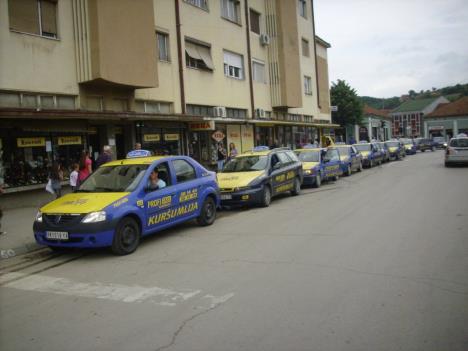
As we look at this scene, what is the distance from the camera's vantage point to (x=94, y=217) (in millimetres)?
7621

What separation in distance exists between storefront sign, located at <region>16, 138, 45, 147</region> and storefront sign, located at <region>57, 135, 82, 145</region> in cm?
64

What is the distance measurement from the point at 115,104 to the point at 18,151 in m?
4.32

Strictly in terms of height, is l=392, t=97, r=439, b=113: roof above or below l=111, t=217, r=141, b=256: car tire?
above

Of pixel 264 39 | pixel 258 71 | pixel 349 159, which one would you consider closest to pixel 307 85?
pixel 264 39

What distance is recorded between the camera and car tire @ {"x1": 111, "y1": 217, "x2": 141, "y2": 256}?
7.82 meters

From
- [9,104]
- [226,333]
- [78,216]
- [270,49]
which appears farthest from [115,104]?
[270,49]

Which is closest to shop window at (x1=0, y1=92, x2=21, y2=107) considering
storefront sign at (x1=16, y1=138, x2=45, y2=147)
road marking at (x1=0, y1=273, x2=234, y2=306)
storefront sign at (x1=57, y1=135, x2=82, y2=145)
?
storefront sign at (x1=16, y1=138, x2=45, y2=147)

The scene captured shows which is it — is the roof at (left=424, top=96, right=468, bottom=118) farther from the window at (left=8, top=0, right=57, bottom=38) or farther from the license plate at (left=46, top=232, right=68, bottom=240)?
the license plate at (left=46, top=232, right=68, bottom=240)

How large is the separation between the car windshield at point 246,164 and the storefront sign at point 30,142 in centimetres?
553

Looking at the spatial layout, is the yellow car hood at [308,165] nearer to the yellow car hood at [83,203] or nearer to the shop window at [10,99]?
the shop window at [10,99]

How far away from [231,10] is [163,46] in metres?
7.60

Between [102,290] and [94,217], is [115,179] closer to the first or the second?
[94,217]

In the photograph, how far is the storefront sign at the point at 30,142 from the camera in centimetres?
1352

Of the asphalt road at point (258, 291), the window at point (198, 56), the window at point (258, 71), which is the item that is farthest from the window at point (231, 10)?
the asphalt road at point (258, 291)
